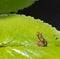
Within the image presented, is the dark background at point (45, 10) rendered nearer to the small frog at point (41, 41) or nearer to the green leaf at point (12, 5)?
the green leaf at point (12, 5)

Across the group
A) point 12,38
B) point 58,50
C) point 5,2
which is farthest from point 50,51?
point 5,2

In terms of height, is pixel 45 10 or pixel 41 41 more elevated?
pixel 45 10

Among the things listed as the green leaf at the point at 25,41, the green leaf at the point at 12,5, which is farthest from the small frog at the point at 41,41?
the green leaf at the point at 12,5

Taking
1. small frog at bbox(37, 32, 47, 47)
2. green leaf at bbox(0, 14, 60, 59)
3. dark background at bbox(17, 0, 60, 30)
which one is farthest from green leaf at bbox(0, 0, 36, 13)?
small frog at bbox(37, 32, 47, 47)

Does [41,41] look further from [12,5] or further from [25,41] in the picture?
[12,5]

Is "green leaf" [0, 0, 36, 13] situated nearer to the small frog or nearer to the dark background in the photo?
the dark background

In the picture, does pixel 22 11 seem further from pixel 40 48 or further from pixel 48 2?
pixel 40 48

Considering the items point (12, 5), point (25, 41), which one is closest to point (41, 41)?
point (25, 41)
